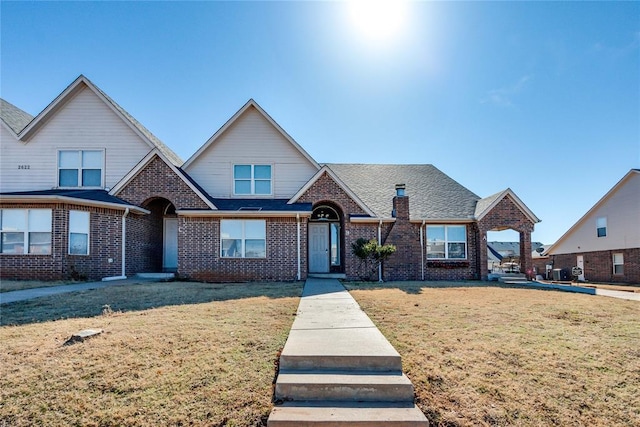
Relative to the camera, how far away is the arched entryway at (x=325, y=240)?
18.0 metres

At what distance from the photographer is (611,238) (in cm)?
2406

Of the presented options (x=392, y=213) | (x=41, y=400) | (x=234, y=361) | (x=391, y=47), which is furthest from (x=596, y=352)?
(x=392, y=213)

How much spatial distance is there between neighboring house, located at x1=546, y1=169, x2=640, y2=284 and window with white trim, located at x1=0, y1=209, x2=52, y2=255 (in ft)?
98.7

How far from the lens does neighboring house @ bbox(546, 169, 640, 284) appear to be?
72.9ft

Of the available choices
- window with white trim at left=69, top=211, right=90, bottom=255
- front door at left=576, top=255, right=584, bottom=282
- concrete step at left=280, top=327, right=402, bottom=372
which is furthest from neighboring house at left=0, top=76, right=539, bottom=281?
front door at left=576, top=255, right=584, bottom=282

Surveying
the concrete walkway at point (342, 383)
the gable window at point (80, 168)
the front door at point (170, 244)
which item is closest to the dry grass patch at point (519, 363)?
the concrete walkway at point (342, 383)

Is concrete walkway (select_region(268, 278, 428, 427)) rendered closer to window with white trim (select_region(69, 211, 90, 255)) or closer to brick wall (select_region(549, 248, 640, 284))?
window with white trim (select_region(69, 211, 90, 255))

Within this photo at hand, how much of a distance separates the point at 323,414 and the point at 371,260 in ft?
40.1

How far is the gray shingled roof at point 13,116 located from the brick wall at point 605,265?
34.2 metres

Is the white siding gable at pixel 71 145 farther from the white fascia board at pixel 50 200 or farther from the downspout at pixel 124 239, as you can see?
the white fascia board at pixel 50 200

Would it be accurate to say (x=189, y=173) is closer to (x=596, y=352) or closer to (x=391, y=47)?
(x=391, y=47)

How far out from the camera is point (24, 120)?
19188mm

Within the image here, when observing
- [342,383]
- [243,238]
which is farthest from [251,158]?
[342,383]

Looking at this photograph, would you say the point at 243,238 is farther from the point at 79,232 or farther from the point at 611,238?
the point at 611,238
